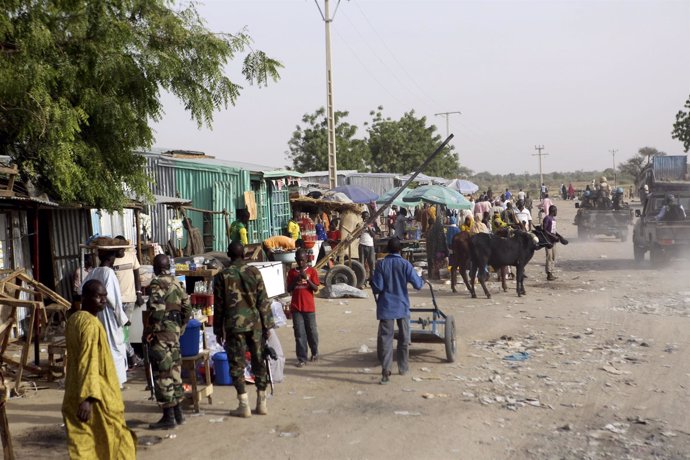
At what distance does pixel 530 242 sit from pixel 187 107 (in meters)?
7.60

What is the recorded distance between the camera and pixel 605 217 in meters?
28.5

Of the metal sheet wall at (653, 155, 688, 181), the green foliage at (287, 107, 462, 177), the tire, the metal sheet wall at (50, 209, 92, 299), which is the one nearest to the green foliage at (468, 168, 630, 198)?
the green foliage at (287, 107, 462, 177)

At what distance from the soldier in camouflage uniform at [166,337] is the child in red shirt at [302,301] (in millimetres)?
2473

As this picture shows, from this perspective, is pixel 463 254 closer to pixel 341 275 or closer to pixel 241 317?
pixel 341 275

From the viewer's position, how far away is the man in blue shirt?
881cm

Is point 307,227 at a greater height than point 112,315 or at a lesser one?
greater

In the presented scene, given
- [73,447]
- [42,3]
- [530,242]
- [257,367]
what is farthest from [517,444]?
[530,242]

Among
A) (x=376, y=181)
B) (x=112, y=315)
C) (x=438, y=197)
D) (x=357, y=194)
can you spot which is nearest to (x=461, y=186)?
(x=376, y=181)

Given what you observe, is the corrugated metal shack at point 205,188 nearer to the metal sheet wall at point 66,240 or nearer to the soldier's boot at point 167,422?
the metal sheet wall at point 66,240

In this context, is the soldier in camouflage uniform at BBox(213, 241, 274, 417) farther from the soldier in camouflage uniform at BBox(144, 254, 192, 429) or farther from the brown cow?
the brown cow

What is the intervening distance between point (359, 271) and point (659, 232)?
7.68m

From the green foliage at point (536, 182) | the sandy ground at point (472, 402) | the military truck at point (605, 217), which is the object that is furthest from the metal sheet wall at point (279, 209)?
the green foliage at point (536, 182)

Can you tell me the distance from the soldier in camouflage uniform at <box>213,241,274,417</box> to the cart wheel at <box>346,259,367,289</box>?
979cm

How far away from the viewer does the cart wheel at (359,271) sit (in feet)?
57.1
